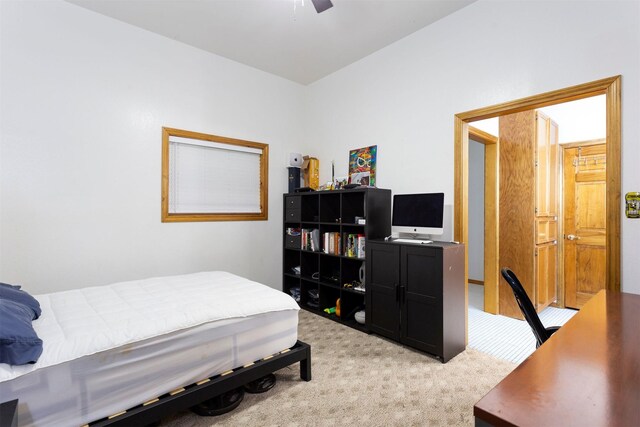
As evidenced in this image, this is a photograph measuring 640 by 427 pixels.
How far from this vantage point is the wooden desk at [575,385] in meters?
0.70

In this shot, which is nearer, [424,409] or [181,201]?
[424,409]

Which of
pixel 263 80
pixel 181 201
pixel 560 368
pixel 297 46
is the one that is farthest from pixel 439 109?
pixel 181 201

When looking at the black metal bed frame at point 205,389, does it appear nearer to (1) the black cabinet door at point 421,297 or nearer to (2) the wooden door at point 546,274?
(1) the black cabinet door at point 421,297

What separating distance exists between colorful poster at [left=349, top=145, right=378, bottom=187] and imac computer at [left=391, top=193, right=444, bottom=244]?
1.90ft

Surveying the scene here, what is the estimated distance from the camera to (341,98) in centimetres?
416

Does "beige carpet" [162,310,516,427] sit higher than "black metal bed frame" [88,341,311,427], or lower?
lower

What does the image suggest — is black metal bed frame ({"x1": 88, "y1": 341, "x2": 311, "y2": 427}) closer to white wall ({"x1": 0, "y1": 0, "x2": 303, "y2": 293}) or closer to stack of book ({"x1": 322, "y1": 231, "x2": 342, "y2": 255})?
stack of book ({"x1": 322, "y1": 231, "x2": 342, "y2": 255})

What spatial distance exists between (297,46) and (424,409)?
12.0ft

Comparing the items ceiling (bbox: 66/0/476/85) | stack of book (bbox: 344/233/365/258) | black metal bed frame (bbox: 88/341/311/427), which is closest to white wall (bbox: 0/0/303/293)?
ceiling (bbox: 66/0/476/85)

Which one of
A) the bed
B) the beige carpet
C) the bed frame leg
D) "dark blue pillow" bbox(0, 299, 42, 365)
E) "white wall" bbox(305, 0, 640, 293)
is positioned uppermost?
"white wall" bbox(305, 0, 640, 293)

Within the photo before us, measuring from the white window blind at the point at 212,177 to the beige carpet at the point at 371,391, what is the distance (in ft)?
6.69

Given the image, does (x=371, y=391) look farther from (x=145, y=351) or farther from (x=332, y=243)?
(x=332, y=243)

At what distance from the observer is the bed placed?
1416 mm

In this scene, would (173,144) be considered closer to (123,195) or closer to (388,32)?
(123,195)
